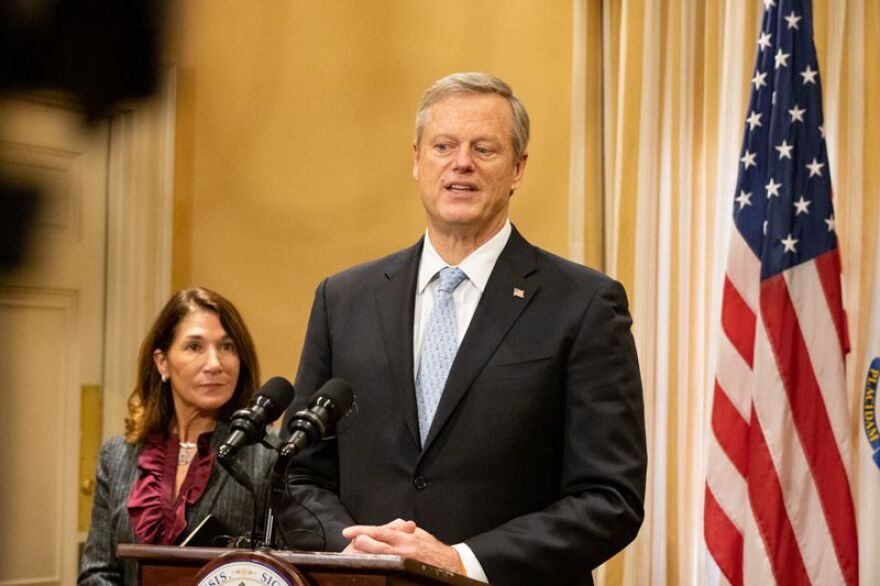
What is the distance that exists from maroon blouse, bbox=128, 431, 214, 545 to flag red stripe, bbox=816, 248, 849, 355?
1832 mm

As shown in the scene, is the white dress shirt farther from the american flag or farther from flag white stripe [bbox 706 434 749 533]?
flag white stripe [bbox 706 434 749 533]

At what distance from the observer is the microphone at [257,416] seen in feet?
5.72

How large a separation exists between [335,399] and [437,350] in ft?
1.74

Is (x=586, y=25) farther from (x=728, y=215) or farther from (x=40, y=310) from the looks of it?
(x=40, y=310)

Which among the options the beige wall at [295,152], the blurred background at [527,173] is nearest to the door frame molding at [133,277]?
Result: the blurred background at [527,173]

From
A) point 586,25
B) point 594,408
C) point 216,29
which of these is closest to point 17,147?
point 594,408

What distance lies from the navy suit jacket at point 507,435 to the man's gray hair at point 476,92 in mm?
290

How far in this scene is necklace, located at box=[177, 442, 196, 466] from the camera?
3.31 m

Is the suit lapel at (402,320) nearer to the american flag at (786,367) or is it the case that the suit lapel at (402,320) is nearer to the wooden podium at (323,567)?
the wooden podium at (323,567)

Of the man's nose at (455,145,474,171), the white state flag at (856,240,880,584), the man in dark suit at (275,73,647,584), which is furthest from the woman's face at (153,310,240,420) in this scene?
the white state flag at (856,240,880,584)

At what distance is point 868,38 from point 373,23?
2336 mm

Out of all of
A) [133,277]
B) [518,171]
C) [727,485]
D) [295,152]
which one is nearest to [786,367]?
[727,485]

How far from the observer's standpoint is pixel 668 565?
406cm

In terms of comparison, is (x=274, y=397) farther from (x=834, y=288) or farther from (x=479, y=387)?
(x=834, y=288)
